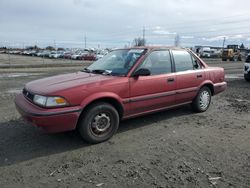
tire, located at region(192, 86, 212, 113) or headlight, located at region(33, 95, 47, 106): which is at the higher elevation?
headlight, located at region(33, 95, 47, 106)

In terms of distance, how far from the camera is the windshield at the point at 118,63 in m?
4.79

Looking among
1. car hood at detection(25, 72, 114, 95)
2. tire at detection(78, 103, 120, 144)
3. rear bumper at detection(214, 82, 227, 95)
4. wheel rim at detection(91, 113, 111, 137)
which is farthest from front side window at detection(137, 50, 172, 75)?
rear bumper at detection(214, 82, 227, 95)

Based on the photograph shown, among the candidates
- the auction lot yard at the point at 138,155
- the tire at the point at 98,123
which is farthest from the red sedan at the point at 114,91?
the auction lot yard at the point at 138,155

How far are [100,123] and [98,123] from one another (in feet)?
0.14

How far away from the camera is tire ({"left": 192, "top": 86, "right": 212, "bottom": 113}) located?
19.9 ft

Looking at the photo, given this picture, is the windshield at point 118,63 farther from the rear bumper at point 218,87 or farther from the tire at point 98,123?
the rear bumper at point 218,87

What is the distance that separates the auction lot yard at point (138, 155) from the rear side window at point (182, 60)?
1174 millimetres

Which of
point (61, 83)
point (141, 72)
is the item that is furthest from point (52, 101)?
point (141, 72)

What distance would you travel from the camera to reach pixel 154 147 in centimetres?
418

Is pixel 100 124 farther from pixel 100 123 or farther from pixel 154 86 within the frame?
pixel 154 86

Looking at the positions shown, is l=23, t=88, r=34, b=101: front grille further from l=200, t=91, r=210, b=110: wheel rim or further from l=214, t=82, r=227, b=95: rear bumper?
l=214, t=82, r=227, b=95: rear bumper

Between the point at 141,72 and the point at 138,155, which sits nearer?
the point at 138,155

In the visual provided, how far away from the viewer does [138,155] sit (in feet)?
12.7

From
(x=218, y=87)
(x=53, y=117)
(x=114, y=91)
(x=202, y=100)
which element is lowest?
(x=202, y=100)
